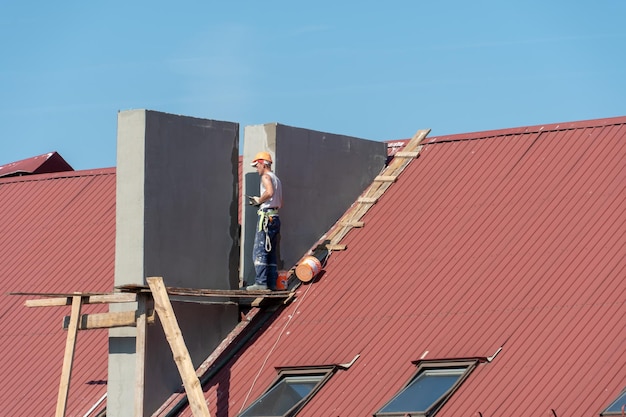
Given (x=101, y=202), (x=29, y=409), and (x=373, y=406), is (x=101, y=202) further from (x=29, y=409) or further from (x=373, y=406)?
(x=373, y=406)

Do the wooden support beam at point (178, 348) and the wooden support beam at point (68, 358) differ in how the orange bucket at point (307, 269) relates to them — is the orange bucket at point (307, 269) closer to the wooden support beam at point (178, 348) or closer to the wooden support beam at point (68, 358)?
the wooden support beam at point (178, 348)

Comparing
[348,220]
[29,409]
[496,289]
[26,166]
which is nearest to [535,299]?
[496,289]

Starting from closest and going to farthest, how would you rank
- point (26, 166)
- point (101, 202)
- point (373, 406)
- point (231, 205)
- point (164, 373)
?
point (373, 406), point (164, 373), point (231, 205), point (101, 202), point (26, 166)

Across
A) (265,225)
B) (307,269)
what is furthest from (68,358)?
(307,269)

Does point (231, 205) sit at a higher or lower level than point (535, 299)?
higher

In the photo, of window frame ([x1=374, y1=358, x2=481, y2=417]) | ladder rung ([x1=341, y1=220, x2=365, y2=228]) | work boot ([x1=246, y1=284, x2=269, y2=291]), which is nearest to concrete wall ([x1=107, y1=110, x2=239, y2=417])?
work boot ([x1=246, y1=284, x2=269, y2=291])

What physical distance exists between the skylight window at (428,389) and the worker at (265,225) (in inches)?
173

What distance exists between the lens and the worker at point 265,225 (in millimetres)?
26677

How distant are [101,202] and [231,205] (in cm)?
541

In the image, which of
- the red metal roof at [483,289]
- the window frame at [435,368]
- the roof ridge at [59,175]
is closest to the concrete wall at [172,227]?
the red metal roof at [483,289]

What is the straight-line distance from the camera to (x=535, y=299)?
23656mm

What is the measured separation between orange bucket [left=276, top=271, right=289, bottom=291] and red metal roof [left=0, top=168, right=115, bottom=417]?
3.47 m

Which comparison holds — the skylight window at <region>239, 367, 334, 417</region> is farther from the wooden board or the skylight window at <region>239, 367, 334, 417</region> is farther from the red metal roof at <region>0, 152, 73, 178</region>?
the red metal roof at <region>0, 152, 73, 178</region>

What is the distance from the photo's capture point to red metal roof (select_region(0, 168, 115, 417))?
2745 centimetres
